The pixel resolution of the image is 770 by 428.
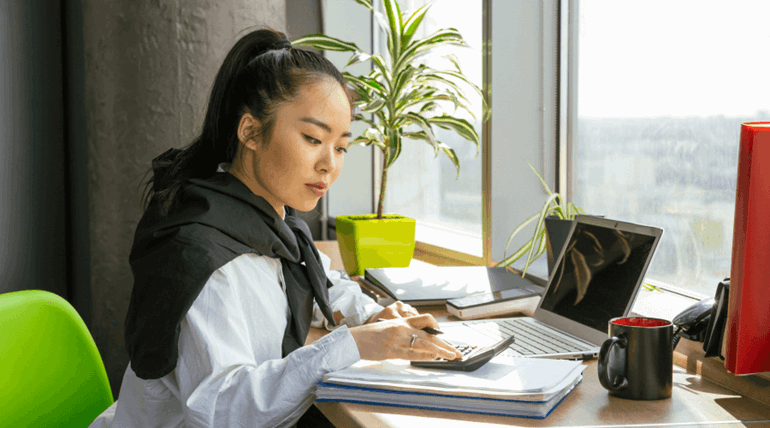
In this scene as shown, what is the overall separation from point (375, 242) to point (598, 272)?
816 mm

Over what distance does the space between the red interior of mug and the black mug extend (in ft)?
0.12

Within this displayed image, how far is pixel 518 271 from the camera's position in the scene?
1.76 meters

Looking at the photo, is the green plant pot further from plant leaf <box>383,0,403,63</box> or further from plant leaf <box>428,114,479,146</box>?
plant leaf <box>383,0,403,63</box>

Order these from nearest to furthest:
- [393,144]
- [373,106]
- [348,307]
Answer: [348,307]
[373,106]
[393,144]

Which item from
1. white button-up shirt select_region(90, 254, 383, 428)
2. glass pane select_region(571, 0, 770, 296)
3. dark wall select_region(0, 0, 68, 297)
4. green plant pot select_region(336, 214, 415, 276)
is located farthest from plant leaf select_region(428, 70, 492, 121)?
dark wall select_region(0, 0, 68, 297)

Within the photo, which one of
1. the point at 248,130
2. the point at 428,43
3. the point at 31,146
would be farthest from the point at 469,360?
the point at 31,146

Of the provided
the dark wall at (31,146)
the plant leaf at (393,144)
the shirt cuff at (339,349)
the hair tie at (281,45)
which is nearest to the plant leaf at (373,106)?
the plant leaf at (393,144)

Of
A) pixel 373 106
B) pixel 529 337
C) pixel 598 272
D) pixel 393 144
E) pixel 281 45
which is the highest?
pixel 281 45

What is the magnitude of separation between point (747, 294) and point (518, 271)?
94 centimetres

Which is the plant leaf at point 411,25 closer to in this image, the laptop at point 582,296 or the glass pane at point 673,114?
the glass pane at point 673,114

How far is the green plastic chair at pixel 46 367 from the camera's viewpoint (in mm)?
1020

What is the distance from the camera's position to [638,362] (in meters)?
0.89

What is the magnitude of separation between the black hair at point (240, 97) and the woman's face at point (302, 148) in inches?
0.8

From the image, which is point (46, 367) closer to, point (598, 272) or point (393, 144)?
point (598, 272)
